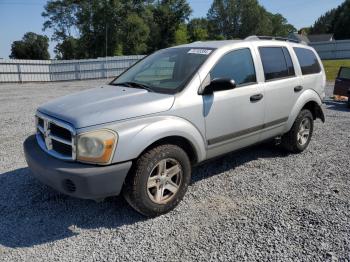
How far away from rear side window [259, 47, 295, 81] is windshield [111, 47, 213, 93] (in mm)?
993

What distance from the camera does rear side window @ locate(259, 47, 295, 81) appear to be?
4645mm

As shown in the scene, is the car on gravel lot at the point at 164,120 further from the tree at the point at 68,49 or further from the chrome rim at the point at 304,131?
the tree at the point at 68,49

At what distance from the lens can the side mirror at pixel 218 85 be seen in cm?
374

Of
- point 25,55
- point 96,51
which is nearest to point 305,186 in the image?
point 96,51

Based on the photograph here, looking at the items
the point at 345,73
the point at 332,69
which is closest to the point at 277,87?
the point at 345,73

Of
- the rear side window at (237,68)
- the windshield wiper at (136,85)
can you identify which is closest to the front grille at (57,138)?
the windshield wiper at (136,85)

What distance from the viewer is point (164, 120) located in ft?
11.3

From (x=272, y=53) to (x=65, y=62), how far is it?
2138 centimetres

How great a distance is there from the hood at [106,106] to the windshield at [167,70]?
24 centimetres

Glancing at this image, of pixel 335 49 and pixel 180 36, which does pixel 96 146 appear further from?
pixel 180 36

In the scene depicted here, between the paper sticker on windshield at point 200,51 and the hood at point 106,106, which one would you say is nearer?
the hood at point 106,106

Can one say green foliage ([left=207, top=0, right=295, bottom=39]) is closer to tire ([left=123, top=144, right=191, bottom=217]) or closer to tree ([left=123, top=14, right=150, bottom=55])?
tree ([left=123, top=14, right=150, bottom=55])

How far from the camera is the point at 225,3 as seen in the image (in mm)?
85312

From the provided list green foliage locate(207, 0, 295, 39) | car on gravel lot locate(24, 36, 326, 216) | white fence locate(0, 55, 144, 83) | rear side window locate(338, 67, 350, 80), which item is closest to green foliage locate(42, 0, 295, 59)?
green foliage locate(207, 0, 295, 39)
